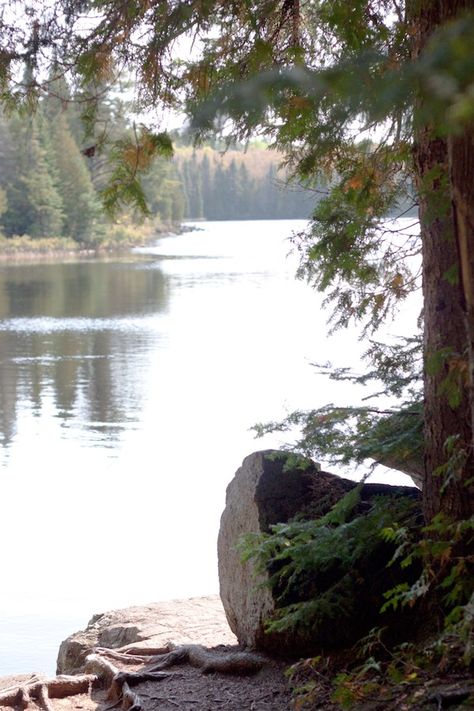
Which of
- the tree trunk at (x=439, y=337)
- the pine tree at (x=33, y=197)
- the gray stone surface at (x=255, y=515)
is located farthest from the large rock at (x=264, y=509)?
the pine tree at (x=33, y=197)

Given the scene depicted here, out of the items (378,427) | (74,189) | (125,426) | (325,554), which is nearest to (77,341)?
(125,426)

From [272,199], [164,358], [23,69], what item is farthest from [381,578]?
[272,199]

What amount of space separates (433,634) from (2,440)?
10.8m

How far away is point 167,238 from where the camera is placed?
74.5 meters

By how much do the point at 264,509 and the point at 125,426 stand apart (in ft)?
33.7

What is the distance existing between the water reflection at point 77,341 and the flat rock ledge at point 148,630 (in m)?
7.11

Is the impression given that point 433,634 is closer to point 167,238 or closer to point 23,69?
point 23,69

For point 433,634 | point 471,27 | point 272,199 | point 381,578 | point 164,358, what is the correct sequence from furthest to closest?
1. point 272,199
2. point 164,358
3. point 381,578
4. point 433,634
5. point 471,27

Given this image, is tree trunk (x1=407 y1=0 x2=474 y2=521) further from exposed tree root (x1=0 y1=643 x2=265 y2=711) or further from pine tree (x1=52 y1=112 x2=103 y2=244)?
pine tree (x1=52 y1=112 x2=103 y2=244)

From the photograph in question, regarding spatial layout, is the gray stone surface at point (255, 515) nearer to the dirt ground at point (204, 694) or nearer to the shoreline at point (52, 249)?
the dirt ground at point (204, 694)

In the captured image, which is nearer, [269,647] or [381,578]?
[381,578]

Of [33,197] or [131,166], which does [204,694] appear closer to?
[131,166]

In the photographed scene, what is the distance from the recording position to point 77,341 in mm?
23344

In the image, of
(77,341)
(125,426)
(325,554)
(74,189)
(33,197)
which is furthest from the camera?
(74,189)
